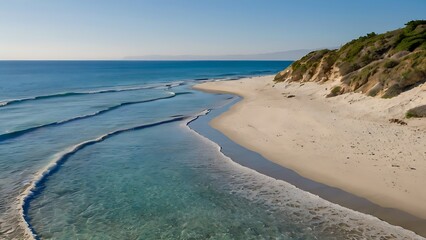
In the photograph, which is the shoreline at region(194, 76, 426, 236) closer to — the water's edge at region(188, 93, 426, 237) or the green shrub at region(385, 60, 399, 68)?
the water's edge at region(188, 93, 426, 237)

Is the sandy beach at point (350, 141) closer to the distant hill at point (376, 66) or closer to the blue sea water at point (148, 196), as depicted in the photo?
the distant hill at point (376, 66)

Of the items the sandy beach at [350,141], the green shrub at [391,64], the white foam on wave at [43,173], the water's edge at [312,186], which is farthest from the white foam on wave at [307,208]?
the green shrub at [391,64]

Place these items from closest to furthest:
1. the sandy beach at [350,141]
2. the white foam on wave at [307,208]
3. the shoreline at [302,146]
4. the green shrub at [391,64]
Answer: the white foam on wave at [307,208] < the shoreline at [302,146] < the sandy beach at [350,141] < the green shrub at [391,64]

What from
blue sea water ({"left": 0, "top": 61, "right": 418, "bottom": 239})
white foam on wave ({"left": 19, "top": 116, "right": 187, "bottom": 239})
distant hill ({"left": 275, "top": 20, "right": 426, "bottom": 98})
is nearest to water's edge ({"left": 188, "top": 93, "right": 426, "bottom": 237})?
blue sea water ({"left": 0, "top": 61, "right": 418, "bottom": 239})

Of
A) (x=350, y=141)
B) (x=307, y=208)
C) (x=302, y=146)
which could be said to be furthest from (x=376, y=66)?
(x=307, y=208)

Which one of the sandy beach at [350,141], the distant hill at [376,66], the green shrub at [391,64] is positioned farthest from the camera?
the green shrub at [391,64]

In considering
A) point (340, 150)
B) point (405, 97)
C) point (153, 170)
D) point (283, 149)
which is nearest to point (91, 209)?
point (153, 170)

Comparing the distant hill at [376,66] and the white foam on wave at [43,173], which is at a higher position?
the distant hill at [376,66]

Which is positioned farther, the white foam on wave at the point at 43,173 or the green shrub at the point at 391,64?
the green shrub at the point at 391,64
